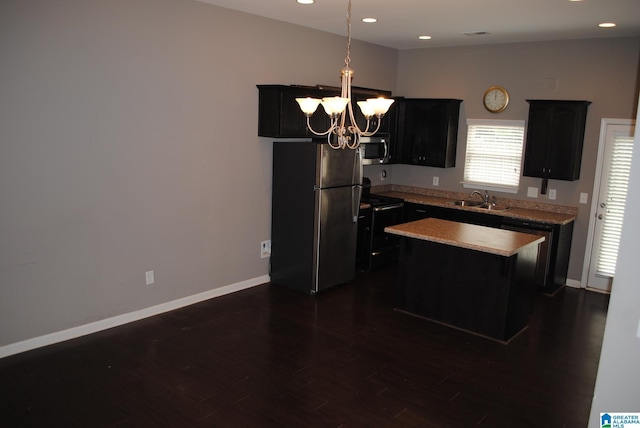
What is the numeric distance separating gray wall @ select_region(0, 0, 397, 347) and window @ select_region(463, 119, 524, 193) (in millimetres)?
2543

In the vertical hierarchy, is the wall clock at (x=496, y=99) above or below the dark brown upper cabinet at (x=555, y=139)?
above

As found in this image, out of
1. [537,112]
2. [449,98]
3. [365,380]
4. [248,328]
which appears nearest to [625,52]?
[537,112]

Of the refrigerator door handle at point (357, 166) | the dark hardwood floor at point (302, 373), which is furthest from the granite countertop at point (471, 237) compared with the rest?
the refrigerator door handle at point (357, 166)

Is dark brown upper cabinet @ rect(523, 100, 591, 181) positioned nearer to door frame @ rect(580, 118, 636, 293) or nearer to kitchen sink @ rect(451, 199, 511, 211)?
door frame @ rect(580, 118, 636, 293)

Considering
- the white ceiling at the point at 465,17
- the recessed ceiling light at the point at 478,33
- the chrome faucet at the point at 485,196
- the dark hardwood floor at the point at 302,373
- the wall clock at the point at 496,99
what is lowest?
the dark hardwood floor at the point at 302,373

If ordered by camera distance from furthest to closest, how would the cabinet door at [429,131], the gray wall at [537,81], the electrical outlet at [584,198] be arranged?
the cabinet door at [429,131], the electrical outlet at [584,198], the gray wall at [537,81]

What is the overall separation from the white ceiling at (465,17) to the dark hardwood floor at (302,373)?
9.38 ft

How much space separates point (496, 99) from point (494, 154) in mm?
699

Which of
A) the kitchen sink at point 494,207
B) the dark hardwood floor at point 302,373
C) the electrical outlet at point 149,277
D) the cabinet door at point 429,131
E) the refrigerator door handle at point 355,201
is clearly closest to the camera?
the dark hardwood floor at point 302,373

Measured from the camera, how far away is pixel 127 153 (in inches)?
170

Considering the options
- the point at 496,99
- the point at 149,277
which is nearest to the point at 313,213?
the point at 149,277

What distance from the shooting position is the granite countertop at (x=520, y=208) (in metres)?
5.75

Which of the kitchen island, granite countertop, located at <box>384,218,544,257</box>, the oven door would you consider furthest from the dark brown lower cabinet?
the oven door

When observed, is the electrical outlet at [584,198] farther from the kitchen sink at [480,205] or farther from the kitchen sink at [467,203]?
the kitchen sink at [467,203]
